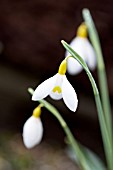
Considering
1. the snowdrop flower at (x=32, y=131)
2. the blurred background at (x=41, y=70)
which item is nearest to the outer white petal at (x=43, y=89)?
the snowdrop flower at (x=32, y=131)

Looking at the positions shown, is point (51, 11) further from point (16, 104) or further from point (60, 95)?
point (60, 95)

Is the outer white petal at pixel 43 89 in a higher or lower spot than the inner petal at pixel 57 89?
higher

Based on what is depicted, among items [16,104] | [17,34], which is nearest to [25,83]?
[16,104]

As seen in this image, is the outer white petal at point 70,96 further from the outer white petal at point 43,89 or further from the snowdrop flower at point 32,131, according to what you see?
the snowdrop flower at point 32,131

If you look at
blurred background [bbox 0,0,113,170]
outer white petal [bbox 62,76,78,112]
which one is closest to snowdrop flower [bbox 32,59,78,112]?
outer white petal [bbox 62,76,78,112]

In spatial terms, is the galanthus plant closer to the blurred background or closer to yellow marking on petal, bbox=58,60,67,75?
yellow marking on petal, bbox=58,60,67,75

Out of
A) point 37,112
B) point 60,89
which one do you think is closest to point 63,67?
point 60,89

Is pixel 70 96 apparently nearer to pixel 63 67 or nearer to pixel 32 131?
pixel 63 67
